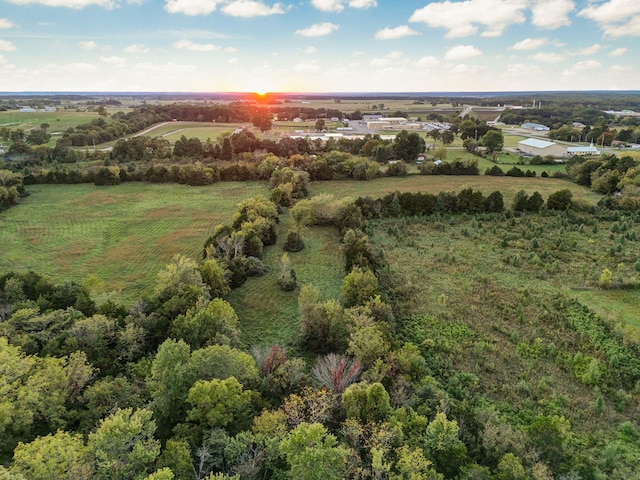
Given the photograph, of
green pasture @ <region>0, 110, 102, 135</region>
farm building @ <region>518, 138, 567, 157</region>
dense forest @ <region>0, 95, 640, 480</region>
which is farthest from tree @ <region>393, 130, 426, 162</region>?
green pasture @ <region>0, 110, 102, 135</region>

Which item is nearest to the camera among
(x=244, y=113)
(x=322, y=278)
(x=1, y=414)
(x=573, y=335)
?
(x=1, y=414)

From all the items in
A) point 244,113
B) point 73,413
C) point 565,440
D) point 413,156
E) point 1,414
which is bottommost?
point 565,440

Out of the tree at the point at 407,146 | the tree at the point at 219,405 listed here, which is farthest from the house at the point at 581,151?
the tree at the point at 219,405

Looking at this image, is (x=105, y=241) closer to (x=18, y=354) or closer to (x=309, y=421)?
(x=18, y=354)

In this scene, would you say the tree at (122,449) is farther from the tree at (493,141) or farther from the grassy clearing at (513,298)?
the tree at (493,141)

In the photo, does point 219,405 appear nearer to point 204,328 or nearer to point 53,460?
point 53,460

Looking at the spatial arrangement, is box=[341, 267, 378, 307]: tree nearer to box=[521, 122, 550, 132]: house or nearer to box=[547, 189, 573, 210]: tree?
box=[547, 189, 573, 210]: tree

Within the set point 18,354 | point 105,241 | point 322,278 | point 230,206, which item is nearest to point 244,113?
point 230,206

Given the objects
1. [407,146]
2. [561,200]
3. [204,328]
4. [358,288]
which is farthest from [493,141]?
[204,328]
